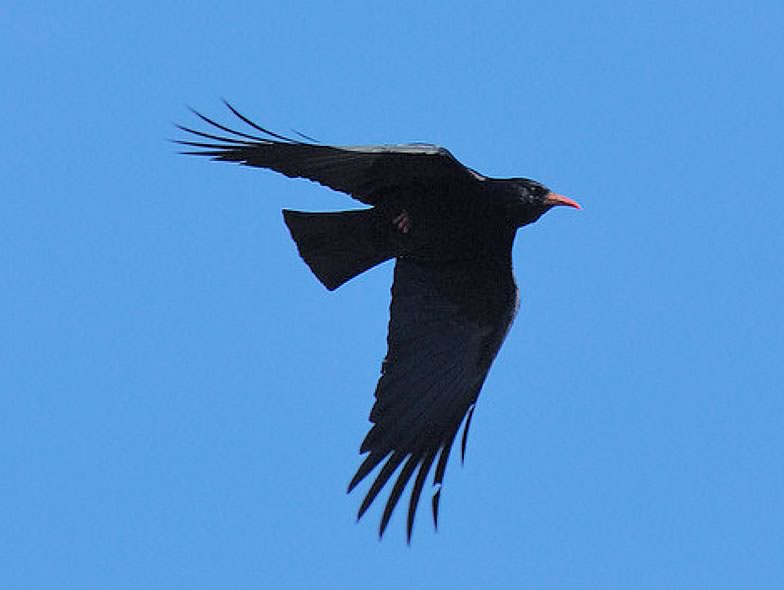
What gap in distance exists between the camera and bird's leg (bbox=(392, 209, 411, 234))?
38.4 feet

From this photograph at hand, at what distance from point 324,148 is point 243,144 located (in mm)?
497

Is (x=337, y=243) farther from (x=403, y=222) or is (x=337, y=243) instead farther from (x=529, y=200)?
(x=529, y=200)

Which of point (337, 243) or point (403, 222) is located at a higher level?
point (337, 243)

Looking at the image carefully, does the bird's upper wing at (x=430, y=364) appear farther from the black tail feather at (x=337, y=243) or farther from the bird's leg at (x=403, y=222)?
the bird's leg at (x=403, y=222)

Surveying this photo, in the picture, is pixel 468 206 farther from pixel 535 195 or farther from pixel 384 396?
pixel 384 396

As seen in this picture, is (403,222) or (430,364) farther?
(430,364)

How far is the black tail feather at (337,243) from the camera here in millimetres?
11922

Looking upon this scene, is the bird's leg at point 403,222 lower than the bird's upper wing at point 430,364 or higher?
higher

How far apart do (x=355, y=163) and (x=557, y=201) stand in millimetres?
1457

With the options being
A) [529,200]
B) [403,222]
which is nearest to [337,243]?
[403,222]

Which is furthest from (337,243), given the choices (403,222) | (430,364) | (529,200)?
(529,200)

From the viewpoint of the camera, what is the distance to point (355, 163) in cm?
1127

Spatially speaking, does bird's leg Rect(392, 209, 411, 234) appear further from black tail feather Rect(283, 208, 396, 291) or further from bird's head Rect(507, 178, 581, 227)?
bird's head Rect(507, 178, 581, 227)

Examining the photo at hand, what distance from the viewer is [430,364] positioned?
39.2 feet
